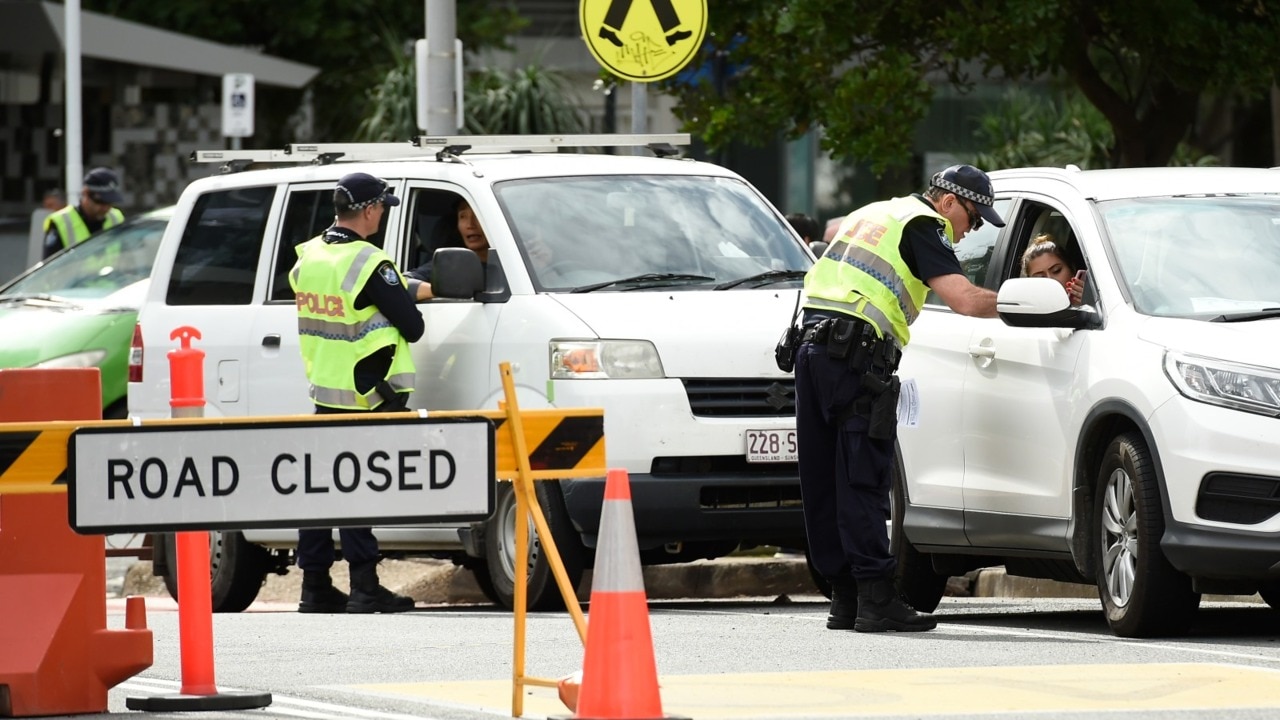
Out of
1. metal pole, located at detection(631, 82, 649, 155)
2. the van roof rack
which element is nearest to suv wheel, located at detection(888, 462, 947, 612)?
the van roof rack

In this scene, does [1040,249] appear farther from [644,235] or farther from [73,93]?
[73,93]

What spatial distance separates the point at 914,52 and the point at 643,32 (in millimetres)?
3199

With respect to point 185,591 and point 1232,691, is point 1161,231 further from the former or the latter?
point 185,591

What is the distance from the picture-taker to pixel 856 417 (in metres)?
9.13

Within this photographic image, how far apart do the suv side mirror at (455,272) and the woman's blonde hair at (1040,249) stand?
7.25 ft

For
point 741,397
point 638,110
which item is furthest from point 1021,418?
point 638,110

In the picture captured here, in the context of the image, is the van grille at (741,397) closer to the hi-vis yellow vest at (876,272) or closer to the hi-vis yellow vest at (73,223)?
the hi-vis yellow vest at (876,272)

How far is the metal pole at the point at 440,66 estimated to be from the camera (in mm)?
14203

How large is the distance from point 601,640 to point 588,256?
4.68 m

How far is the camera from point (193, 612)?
7.16m

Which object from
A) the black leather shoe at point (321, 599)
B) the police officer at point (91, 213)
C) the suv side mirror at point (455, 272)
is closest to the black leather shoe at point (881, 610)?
the suv side mirror at point (455, 272)

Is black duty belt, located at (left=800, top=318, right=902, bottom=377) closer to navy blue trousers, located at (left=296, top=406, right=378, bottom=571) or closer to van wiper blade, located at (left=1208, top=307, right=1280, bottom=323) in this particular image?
van wiper blade, located at (left=1208, top=307, right=1280, bottom=323)

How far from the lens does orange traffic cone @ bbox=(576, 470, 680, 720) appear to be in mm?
6328

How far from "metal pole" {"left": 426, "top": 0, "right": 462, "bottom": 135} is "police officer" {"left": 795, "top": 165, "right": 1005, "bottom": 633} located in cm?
535
